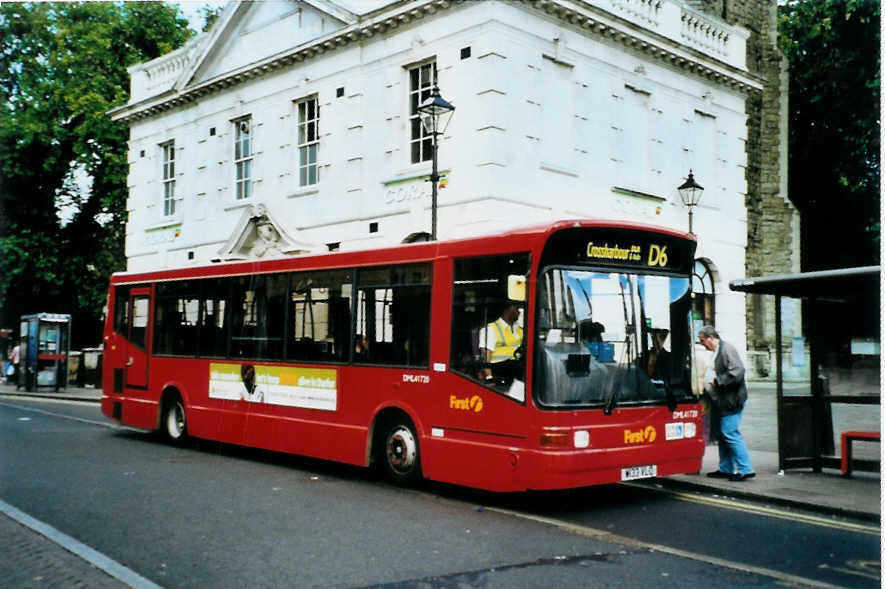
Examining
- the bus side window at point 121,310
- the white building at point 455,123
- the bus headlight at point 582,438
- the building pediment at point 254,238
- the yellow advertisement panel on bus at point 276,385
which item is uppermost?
the white building at point 455,123

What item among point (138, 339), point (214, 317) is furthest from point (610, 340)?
point (138, 339)

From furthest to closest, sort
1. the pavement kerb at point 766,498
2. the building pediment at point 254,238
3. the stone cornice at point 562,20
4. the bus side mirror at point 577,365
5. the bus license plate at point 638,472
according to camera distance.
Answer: the building pediment at point 254,238 → the stone cornice at point 562,20 → the bus license plate at point 638,472 → the bus side mirror at point 577,365 → the pavement kerb at point 766,498

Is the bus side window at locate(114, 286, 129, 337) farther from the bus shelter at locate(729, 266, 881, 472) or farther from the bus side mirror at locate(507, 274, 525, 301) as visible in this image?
the bus shelter at locate(729, 266, 881, 472)

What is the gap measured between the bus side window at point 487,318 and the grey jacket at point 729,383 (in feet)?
9.73

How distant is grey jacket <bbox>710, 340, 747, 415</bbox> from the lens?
10.2 meters

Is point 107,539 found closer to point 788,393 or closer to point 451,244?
point 451,244

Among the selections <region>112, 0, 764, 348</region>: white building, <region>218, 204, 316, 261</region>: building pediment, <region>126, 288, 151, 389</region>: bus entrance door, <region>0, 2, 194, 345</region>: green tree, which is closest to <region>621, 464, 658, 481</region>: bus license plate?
<region>126, 288, 151, 389</region>: bus entrance door

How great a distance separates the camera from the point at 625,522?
26.8 feet

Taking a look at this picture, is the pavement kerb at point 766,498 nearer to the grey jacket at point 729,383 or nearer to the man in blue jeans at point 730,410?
the man in blue jeans at point 730,410

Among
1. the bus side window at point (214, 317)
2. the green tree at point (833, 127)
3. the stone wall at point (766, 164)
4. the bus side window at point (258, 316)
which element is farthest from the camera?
the stone wall at point (766, 164)

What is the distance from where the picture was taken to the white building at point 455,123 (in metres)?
19.4

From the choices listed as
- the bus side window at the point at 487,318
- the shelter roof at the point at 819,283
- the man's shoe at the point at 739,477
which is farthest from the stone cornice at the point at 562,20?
the man's shoe at the point at 739,477

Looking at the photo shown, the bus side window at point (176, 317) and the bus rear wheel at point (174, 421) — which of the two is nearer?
the bus side window at point (176, 317)

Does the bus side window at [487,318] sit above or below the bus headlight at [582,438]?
above
